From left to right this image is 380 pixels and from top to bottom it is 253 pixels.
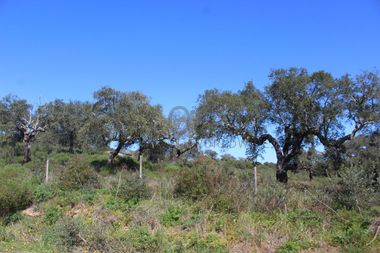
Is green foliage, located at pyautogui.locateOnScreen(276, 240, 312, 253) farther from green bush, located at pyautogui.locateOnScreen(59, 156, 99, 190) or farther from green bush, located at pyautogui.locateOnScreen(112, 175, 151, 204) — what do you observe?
green bush, located at pyautogui.locateOnScreen(59, 156, 99, 190)

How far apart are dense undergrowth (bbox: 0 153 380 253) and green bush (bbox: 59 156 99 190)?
0.28 m

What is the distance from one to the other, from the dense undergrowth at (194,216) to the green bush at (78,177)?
279 millimetres

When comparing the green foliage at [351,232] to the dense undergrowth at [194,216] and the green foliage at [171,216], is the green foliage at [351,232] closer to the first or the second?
the dense undergrowth at [194,216]

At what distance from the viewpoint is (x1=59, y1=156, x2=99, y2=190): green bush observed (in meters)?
17.5

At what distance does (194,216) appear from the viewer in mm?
12422

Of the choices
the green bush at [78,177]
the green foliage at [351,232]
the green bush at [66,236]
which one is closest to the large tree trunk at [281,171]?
the green bush at [78,177]

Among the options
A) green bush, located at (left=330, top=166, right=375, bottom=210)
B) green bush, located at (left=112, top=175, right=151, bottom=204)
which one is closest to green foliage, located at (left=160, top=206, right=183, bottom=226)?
green bush, located at (left=112, top=175, right=151, bottom=204)

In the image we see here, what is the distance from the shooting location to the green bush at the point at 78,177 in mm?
17453

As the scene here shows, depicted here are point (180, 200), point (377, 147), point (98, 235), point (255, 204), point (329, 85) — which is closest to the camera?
point (98, 235)

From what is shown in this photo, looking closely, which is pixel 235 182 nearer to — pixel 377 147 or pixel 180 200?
pixel 180 200

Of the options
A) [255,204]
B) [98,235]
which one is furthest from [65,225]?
[255,204]

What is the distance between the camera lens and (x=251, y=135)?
32188 millimetres

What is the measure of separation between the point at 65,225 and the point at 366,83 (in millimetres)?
24499

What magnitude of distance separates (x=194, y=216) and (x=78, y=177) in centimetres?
692
